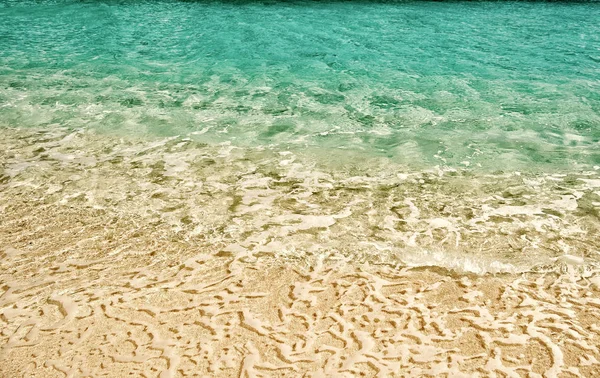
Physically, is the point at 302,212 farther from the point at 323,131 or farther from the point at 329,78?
the point at 329,78

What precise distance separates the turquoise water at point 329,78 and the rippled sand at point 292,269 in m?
1.10

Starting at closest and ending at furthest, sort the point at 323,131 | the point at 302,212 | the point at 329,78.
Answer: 1. the point at 302,212
2. the point at 323,131
3. the point at 329,78

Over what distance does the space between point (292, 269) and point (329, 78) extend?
20.0 feet

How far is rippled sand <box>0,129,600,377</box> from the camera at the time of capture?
11.0 feet

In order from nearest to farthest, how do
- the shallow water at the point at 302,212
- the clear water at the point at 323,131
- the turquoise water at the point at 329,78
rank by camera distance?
the shallow water at the point at 302,212, the clear water at the point at 323,131, the turquoise water at the point at 329,78

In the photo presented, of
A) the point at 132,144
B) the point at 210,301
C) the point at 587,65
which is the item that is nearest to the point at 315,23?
the point at 587,65

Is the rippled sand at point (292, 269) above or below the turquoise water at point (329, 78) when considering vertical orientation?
below

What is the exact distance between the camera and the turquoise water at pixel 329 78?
721cm

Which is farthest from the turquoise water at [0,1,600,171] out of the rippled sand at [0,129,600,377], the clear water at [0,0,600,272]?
the rippled sand at [0,129,600,377]

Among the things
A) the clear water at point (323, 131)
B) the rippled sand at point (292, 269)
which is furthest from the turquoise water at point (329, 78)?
the rippled sand at point (292, 269)

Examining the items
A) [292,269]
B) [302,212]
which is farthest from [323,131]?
[292,269]

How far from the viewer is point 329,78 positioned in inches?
379

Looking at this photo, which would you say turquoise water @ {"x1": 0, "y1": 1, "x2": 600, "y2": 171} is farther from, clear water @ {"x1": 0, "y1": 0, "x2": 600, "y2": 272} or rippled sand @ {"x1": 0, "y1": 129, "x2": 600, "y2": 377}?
rippled sand @ {"x1": 0, "y1": 129, "x2": 600, "y2": 377}

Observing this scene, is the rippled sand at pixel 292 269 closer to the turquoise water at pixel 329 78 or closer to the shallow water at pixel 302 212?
the shallow water at pixel 302 212
